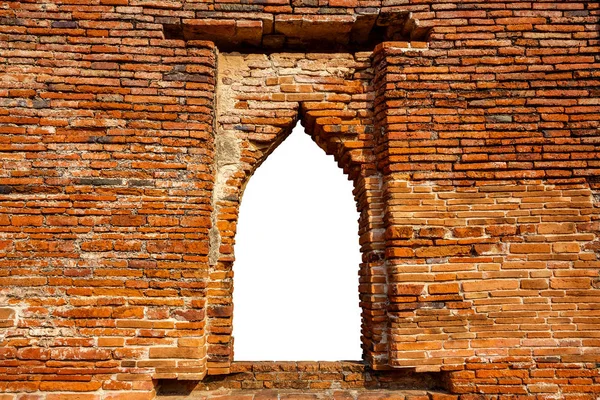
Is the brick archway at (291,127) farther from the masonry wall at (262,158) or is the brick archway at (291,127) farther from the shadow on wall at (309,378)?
the shadow on wall at (309,378)

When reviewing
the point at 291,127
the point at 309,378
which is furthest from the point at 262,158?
the point at 309,378

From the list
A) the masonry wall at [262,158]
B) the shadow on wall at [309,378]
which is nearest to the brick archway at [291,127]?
the masonry wall at [262,158]

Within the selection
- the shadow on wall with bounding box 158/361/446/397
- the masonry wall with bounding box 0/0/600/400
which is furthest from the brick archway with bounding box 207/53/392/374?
the shadow on wall with bounding box 158/361/446/397

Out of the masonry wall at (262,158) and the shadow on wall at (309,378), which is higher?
the masonry wall at (262,158)

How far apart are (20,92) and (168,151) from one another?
1332mm

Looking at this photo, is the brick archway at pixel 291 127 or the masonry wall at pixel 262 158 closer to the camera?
the masonry wall at pixel 262 158

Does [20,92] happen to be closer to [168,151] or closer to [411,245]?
[168,151]

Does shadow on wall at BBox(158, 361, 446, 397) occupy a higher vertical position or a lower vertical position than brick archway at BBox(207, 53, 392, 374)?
lower

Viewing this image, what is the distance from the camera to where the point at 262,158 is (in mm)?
3988

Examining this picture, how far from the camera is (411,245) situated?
11.5 ft

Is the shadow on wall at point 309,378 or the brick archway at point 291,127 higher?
the brick archway at point 291,127

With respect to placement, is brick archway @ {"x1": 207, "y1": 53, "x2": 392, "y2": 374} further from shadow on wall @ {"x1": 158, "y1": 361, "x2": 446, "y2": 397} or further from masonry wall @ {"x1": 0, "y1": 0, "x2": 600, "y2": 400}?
shadow on wall @ {"x1": 158, "y1": 361, "x2": 446, "y2": 397}

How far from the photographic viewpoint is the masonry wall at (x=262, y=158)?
132 inches

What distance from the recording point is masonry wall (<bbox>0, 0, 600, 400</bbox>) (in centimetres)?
335
